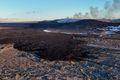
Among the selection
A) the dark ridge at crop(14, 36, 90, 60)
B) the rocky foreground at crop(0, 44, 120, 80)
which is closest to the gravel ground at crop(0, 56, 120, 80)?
the rocky foreground at crop(0, 44, 120, 80)

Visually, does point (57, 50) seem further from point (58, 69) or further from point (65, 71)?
point (65, 71)

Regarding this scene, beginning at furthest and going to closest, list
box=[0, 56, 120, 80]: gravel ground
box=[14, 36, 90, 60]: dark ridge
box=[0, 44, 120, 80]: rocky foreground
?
box=[14, 36, 90, 60]: dark ridge, box=[0, 44, 120, 80]: rocky foreground, box=[0, 56, 120, 80]: gravel ground

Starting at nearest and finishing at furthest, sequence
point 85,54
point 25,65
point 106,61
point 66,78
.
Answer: point 66,78 < point 25,65 < point 106,61 < point 85,54

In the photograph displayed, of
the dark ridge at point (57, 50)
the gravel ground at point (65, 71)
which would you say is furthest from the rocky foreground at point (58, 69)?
the dark ridge at point (57, 50)

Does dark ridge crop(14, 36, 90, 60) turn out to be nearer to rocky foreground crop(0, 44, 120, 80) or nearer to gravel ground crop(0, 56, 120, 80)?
rocky foreground crop(0, 44, 120, 80)

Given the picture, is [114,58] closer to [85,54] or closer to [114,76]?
[85,54]

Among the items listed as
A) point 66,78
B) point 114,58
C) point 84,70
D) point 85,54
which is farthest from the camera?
point 85,54

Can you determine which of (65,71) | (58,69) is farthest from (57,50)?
(65,71)

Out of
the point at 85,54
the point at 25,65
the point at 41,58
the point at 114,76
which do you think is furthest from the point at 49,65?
the point at 85,54
